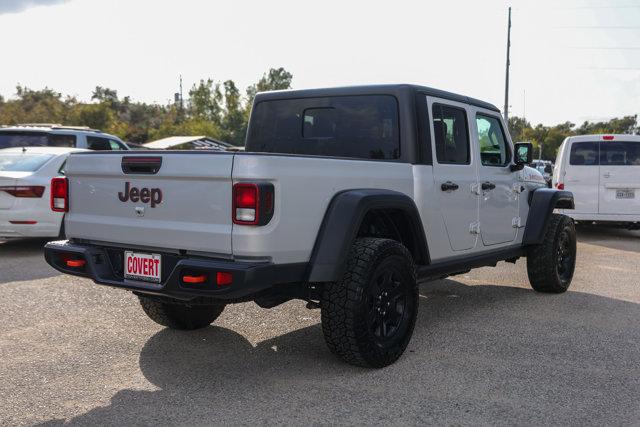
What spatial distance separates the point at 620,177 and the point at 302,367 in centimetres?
906

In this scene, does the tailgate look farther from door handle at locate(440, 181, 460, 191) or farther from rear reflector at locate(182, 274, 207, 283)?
door handle at locate(440, 181, 460, 191)

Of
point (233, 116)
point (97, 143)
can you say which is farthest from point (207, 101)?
point (97, 143)

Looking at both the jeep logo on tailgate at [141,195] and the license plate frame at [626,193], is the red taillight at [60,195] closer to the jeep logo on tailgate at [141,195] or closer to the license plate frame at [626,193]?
the jeep logo on tailgate at [141,195]

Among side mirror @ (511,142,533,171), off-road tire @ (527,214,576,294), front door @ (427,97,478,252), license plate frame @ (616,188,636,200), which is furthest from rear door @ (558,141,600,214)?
front door @ (427,97,478,252)

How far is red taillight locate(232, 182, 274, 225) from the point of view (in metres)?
3.68

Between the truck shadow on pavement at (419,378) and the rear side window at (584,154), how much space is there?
6.47 m

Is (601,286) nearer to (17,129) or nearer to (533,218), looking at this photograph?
(533,218)

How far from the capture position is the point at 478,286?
7555 mm

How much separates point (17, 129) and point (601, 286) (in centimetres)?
910

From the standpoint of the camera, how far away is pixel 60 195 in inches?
186

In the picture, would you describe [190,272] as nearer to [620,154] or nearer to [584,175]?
[584,175]

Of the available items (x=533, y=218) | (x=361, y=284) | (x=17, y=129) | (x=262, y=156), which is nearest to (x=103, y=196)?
(x=262, y=156)

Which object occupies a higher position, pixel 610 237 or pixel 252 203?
pixel 252 203

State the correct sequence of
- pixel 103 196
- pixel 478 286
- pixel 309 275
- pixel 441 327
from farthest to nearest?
pixel 478 286, pixel 441 327, pixel 103 196, pixel 309 275
